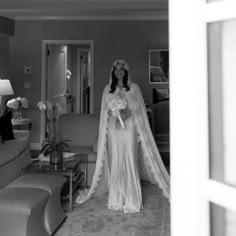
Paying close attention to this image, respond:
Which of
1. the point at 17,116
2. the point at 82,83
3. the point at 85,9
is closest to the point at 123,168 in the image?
the point at 17,116

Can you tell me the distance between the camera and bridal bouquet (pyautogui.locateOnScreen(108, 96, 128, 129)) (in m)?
3.24

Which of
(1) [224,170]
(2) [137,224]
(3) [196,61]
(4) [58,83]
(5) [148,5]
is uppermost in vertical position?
(5) [148,5]

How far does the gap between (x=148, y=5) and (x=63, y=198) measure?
11.8 feet

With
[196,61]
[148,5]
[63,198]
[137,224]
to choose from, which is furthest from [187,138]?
[148,5]


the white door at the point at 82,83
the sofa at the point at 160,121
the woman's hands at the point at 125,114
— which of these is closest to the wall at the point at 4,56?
the white door at the point at 82,83

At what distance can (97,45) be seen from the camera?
6746mm

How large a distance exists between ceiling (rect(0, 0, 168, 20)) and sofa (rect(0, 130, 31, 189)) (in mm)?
2380

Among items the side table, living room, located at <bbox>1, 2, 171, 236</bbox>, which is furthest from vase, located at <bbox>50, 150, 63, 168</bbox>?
living room, located at <bbox>1, 2, 171, 236</bbox>

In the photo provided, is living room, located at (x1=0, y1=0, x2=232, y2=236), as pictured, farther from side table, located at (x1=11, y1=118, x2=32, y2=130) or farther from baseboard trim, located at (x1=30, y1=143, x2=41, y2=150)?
baseboard trim, located at (x1=30, y1=143, x2=41, y2=150)

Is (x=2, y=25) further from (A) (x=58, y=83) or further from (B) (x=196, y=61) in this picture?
(B) (x=196, y=61)

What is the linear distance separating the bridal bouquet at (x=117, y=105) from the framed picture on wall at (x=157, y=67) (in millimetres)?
3440

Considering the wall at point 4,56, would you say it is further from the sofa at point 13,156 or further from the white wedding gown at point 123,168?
the white wedding gown at point 123,168

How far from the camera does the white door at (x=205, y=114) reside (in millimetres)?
702

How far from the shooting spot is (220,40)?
0.72 metres
